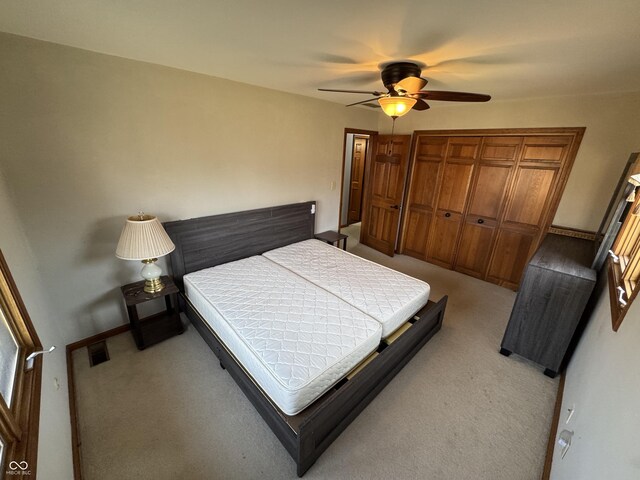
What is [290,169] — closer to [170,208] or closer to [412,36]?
[170,208]

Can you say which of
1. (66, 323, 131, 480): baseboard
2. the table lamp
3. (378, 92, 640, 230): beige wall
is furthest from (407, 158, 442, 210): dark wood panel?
(66, 323, 131, 480): baseboard

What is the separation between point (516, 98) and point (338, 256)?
267 cm

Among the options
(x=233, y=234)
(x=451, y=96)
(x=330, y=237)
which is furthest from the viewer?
(x=330, y=237)

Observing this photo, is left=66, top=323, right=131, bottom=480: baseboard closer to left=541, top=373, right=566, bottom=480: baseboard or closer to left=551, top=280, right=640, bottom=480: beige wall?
left=551, top=280, right=640, bottom=480: beige wall

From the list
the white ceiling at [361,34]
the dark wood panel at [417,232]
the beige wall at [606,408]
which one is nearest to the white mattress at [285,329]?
the beige wall at [606,408]

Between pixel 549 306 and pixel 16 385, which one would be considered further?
pixel 549 306

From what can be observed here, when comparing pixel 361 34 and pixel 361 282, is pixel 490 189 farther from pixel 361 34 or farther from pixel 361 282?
pixel 361 34

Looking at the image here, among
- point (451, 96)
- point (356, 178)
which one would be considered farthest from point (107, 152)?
point (356, 178)

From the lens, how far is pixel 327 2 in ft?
3.57

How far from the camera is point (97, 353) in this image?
2176 millimetres

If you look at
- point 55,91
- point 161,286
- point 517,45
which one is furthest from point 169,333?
point 517,45

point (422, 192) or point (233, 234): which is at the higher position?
point (422, 192)

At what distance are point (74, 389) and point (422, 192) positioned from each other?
437cm

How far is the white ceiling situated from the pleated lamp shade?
121 centimetres
